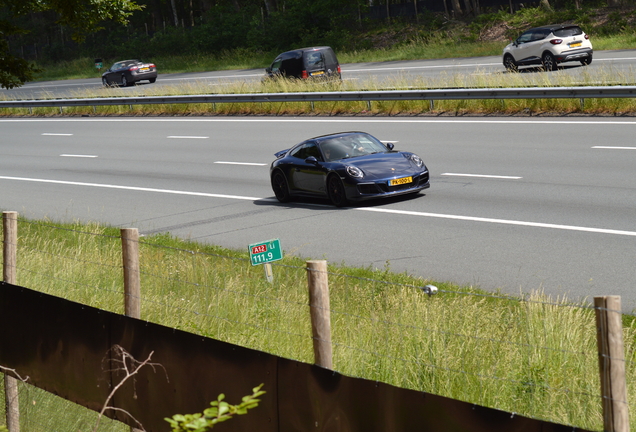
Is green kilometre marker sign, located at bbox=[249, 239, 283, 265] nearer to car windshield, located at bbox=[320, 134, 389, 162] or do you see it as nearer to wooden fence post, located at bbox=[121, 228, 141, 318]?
wooden fence post, located at bbox=[121, 228, 141, 318]

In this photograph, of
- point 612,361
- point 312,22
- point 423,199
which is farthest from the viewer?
point 312,22

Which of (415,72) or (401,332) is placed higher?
(415,72)

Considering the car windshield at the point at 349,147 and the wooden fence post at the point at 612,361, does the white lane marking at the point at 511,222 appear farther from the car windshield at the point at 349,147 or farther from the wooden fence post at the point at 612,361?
the wooden fence post at the point at 612,361

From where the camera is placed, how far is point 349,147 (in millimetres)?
15938

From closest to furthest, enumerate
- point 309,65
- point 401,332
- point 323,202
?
1. point 401,332
2. point 323,202
3. point 309,65

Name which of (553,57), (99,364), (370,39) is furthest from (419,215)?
(370,39)

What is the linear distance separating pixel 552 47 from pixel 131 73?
88.6 feet

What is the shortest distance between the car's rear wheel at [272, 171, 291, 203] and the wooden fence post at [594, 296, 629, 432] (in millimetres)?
12956

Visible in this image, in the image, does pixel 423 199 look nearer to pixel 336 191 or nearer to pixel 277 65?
pixel 336 191

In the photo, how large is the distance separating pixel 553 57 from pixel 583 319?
2460 centimetres

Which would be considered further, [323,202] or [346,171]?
[323,202]

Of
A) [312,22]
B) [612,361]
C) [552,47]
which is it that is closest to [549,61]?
[552,47]

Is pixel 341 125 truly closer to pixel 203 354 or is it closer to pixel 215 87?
pixel 215 87

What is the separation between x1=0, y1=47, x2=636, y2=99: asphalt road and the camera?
89.2 feet
